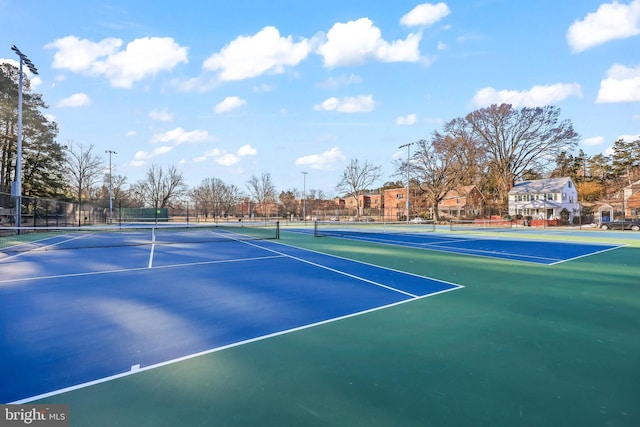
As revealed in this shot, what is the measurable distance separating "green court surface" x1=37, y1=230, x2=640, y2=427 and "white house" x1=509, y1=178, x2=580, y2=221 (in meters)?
57.3

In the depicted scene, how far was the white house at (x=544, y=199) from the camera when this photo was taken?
5331 centimetres

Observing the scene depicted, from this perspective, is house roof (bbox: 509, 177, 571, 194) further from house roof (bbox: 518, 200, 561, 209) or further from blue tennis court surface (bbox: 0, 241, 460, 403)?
blue tennis court surface (bbox: 0, 241, 460, 403)

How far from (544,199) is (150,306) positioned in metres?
62.7

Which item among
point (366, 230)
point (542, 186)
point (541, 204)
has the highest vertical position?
point (542, 186)

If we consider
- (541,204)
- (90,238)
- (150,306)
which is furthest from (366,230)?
(541,204)

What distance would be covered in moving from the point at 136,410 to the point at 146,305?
141 inches

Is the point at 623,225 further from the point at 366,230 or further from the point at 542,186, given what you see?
the point at 366,230

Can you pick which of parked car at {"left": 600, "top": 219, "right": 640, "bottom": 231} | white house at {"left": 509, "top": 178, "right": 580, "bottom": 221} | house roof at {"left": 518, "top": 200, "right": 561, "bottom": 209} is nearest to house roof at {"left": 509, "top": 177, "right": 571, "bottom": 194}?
white house at {"left": 509, "top": 178, "right": 580, "bottom": 221}

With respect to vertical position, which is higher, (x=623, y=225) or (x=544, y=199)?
(x=544, y=199)

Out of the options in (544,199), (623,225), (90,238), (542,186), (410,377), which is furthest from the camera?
(542,186)

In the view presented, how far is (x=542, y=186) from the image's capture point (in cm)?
5569

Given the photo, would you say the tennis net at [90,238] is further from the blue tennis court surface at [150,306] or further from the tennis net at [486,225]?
the tennis net at [486,225]

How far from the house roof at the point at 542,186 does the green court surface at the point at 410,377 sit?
58249 mm


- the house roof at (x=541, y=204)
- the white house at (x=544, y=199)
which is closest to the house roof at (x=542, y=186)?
the white house at (x=544, y=199)
